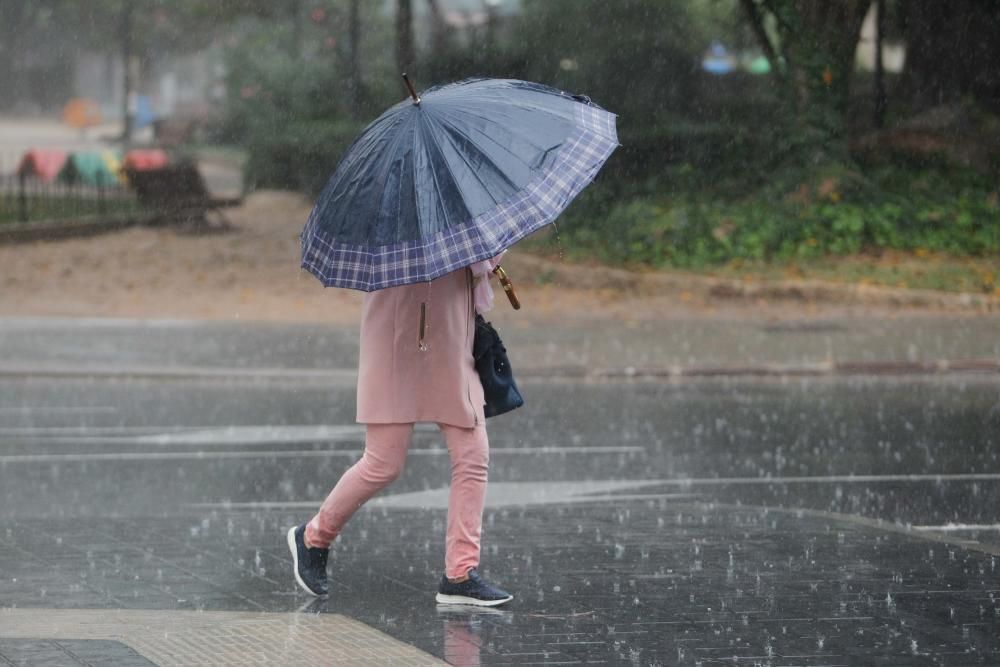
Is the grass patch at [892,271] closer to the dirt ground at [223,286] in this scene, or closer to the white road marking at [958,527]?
the dirt ground at [223,286]

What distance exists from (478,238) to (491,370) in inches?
32.1

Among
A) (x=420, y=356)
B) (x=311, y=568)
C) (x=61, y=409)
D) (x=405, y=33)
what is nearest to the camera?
(x=420, y=356)

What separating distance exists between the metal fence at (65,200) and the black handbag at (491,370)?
20.5 metres

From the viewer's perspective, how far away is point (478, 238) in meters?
5.86

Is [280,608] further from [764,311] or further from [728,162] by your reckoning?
[728,162]

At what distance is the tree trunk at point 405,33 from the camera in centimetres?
2697

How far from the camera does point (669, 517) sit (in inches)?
332

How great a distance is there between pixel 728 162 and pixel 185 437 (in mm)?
13927

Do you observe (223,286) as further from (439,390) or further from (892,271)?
(439,390)

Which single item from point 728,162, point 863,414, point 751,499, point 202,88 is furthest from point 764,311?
point 202,88

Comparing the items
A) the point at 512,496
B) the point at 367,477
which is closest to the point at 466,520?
the point at 367,477

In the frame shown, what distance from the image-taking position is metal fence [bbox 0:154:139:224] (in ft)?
86.2

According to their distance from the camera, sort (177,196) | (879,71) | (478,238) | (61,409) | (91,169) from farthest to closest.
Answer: (91,169) → (177,196) → (879,71) → (61,409) → (478,238)

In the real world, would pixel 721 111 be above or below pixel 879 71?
below
